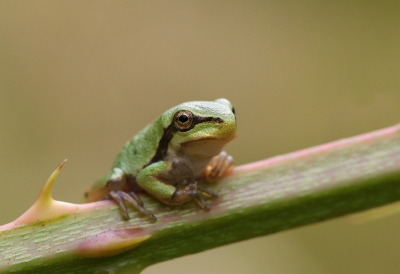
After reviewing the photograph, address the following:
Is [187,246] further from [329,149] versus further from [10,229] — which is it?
[329,149]

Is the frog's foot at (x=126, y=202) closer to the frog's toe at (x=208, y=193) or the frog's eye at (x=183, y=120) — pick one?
the frog's toe at (x=208, y=193)

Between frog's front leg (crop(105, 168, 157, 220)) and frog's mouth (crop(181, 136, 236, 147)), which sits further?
frog's mouth (crop(181, 136, 236, 147))

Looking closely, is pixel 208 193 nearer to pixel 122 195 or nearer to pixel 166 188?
pixel 166 188

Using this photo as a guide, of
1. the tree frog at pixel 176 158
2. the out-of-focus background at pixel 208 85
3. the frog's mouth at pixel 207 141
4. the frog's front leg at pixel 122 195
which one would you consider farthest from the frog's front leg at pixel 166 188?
the out-of-focus background at pixel 208 85

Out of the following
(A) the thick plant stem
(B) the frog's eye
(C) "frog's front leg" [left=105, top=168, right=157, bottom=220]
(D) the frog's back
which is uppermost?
(B) the frog's eye

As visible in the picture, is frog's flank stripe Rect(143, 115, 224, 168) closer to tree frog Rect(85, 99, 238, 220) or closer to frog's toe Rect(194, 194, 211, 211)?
tree frog Rect(85, 99, 238, 220)

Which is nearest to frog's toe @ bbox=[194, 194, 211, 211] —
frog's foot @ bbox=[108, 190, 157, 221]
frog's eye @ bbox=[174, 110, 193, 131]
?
frog's foot @ bbox=[108, 190, 157, 221]

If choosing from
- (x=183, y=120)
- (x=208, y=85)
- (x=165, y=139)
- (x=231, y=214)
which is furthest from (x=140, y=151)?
(x=208, y=85)
